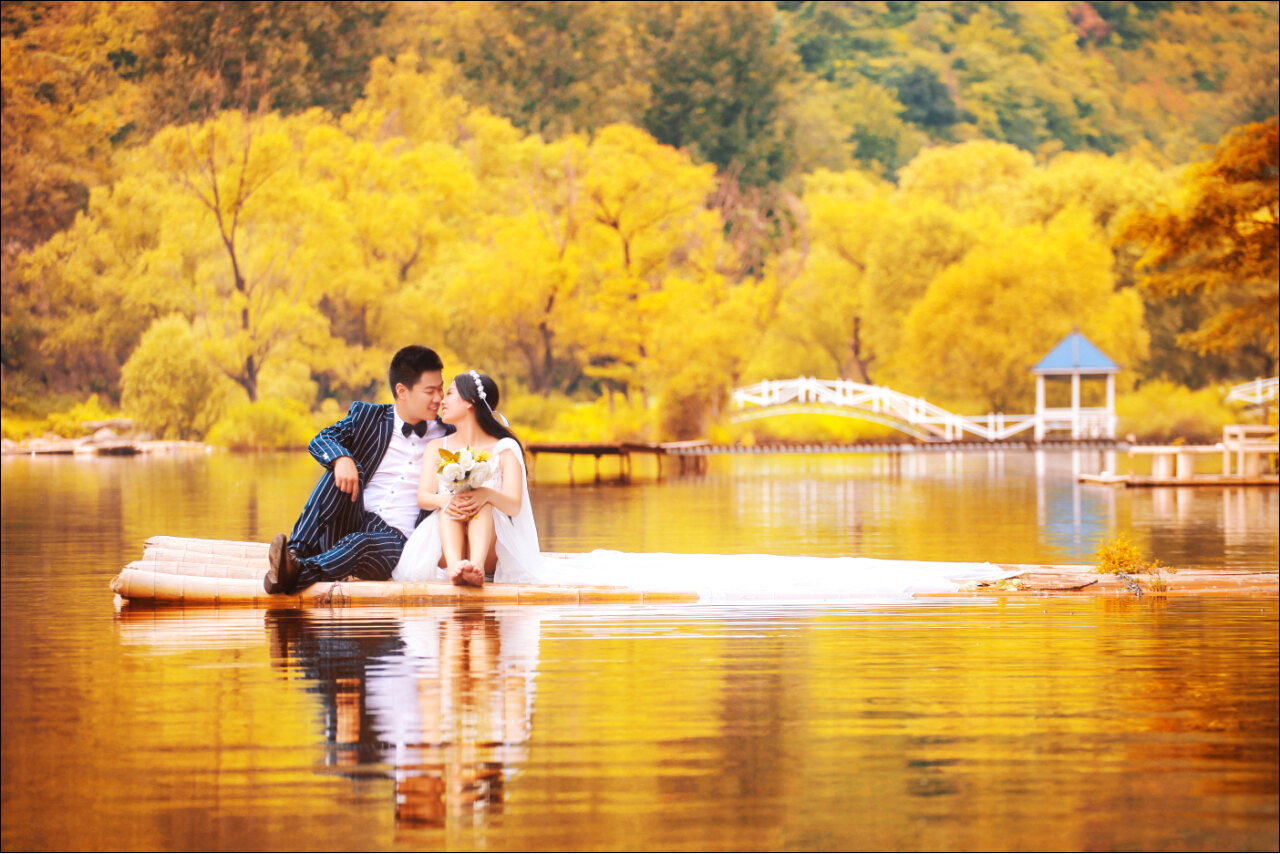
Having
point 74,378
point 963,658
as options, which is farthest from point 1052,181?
point 963,658

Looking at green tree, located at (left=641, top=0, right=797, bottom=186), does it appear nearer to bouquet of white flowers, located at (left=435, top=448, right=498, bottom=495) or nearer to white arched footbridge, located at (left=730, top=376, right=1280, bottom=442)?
white arched footbridge, located at (left=730, top=376, right=1280, bottom=442)

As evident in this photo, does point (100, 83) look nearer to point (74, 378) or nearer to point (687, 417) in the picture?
point (74, 378)

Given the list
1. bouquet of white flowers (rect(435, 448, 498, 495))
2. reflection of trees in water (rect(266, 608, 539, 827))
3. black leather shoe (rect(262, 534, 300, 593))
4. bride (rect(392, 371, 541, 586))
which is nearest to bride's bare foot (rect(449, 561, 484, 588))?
bride (rect(392, 371, 541, 586))

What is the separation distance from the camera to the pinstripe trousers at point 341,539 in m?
8.30

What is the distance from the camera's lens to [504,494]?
8023mm

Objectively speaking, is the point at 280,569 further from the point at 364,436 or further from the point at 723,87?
the point at 723,87

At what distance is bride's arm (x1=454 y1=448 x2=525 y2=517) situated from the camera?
8.00 m

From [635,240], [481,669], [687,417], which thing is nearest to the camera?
[481,669]

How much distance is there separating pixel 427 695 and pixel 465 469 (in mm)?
2238

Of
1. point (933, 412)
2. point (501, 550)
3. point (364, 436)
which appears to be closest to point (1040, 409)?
point (933, 412)

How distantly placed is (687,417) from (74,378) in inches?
899

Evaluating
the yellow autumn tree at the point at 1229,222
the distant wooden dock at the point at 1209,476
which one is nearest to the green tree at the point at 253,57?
the yellow autumn tree at the point at 1229,222

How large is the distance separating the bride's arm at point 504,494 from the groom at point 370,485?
0.50 m

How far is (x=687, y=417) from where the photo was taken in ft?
117
